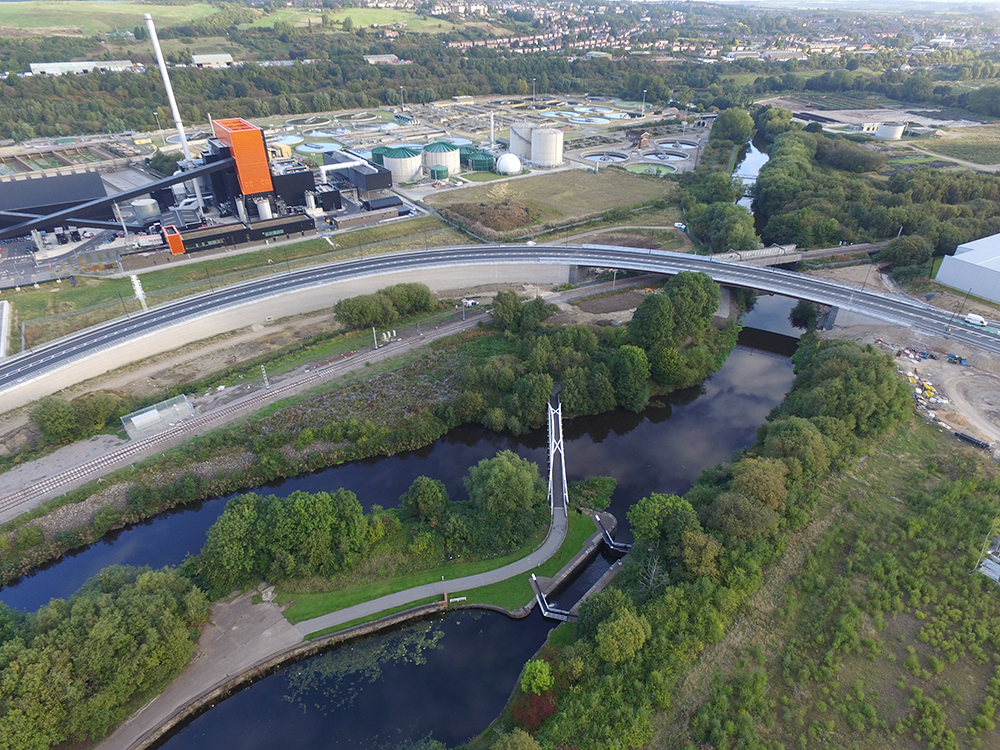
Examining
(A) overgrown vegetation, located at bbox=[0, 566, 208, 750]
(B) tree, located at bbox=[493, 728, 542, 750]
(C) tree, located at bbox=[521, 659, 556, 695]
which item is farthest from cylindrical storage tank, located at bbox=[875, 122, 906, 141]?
(A) overgrown vegetation, located at bbox=[0, 566, 208, 750]

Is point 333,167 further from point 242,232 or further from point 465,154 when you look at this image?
point 465,154

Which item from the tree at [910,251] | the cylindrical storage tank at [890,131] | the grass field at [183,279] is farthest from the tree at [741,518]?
the cylindrical storage tank at [890,131]

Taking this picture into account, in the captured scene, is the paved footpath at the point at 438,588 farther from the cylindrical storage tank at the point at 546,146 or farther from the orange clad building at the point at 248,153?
the cylindrical storage tank at the point at 546,146

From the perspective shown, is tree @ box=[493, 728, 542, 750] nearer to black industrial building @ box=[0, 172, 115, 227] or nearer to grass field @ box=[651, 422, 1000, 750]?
grass field @ box=[651, 422, 1000, 750]

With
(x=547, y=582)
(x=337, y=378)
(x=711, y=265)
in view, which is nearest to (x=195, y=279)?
(x=337, y=378)

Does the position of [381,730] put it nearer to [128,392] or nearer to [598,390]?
[598,390]

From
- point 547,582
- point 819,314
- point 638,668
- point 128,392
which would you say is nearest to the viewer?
point 638,668

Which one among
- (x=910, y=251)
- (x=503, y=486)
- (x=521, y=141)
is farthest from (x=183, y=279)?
(x=910, y=251)
